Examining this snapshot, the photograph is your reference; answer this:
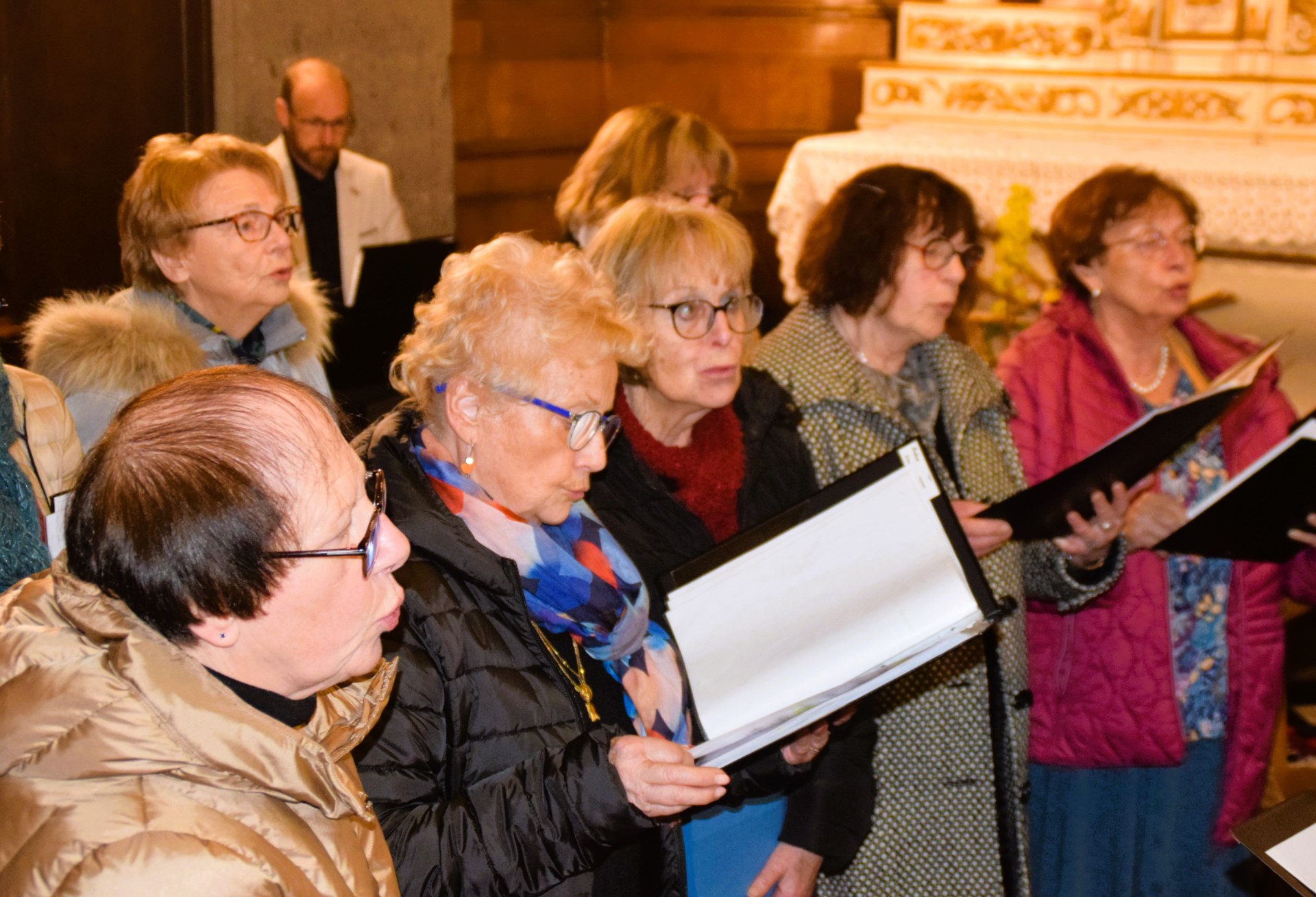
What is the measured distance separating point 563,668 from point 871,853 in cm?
95

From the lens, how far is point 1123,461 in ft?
7.43

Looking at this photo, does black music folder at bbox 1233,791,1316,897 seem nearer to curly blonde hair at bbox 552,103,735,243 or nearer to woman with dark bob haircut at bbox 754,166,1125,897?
woman with dark bob haircut at bbox 754,166,1125,897

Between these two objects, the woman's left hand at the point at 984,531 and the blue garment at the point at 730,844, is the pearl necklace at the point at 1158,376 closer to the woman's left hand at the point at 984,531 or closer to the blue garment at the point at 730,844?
the woman's left hand at the point at 984,531

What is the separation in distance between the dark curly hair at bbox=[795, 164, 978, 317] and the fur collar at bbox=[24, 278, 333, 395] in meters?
1.25

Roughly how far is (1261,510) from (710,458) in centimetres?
107

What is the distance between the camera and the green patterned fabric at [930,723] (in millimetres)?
2361

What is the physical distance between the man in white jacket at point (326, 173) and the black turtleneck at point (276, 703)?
3652mm

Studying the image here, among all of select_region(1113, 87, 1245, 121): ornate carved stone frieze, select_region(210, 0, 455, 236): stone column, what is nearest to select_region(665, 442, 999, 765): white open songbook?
select_region(210, 0, 455, 236): stone column

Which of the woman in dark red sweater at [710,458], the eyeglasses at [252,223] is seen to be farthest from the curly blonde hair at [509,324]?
the eyeglasses at [252,223]

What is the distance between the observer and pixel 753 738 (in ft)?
5.06

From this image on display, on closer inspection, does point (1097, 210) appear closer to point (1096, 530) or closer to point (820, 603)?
point (1096, 530)

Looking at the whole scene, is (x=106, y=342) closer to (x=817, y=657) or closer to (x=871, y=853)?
(x=817, y=657)

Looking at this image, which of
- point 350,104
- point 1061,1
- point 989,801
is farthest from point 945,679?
point 1061,1

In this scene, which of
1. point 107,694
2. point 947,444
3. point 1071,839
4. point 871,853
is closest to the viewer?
point 107,694
